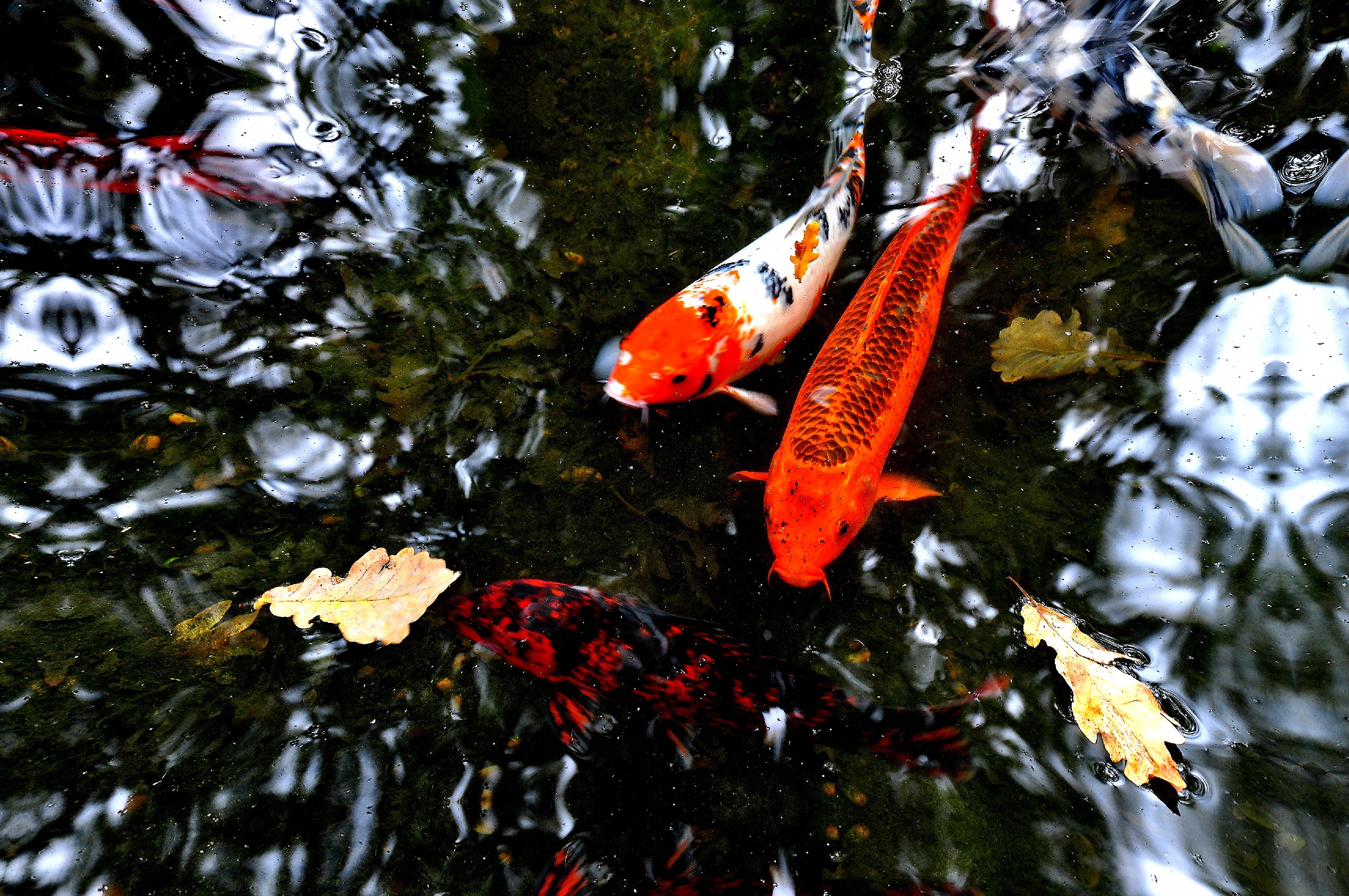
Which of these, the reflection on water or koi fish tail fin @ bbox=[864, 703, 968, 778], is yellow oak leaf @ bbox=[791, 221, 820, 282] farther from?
koi fish tail fin @ bbox=[864, 703, 968, 778]

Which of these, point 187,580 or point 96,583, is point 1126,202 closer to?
point 187,580

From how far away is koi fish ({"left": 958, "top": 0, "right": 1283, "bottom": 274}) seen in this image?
2977 mm

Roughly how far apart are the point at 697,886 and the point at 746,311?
2.28 m

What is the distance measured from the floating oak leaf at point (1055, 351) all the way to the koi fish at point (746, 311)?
0.92 m

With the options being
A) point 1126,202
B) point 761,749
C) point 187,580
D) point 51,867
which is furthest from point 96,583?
point 1126,202

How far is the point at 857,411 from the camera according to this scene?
104 inches

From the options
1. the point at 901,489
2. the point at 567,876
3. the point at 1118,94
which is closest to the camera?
the point at 567,876

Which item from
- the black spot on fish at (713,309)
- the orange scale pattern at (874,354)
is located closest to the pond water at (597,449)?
the orange scale pattern at (874,354)

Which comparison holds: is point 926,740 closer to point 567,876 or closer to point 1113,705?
point 1113,705

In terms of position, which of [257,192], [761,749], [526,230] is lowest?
[761,749]

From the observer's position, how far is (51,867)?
2043 mm

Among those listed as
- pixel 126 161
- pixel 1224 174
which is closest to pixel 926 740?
pixel 1224 174

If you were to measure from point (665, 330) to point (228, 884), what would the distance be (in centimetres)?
252

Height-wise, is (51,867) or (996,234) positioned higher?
(996,234)
